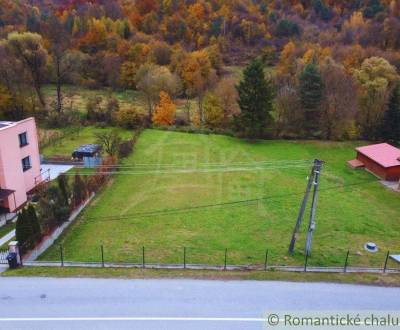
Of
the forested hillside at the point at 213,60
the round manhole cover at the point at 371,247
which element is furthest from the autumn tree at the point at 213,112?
the round manhole cover at the point at 371,247

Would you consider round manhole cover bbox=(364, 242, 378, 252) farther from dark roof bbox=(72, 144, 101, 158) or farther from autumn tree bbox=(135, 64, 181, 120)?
autumn tree bbox=(135, 64, 181, 120)

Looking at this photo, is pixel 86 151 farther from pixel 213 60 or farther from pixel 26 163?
pixel 213 60

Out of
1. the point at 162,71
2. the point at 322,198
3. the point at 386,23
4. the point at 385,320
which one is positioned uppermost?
the point at 386,23

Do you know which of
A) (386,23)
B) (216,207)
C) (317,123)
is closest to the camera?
(216,207)

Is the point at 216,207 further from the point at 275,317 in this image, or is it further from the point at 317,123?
the point at 317,123

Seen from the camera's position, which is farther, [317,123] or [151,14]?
[151,14]

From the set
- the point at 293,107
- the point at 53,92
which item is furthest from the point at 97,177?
the point at 53,92

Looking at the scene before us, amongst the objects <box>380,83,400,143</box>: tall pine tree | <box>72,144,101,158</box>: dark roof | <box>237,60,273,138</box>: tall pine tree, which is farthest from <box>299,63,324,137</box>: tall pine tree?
<box>72,144,101,158</box>: dark roof

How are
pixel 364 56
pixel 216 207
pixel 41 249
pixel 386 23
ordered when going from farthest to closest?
pixel 386 23 → pixel 364 56 → pixel 216 207 → pixel 41 249
